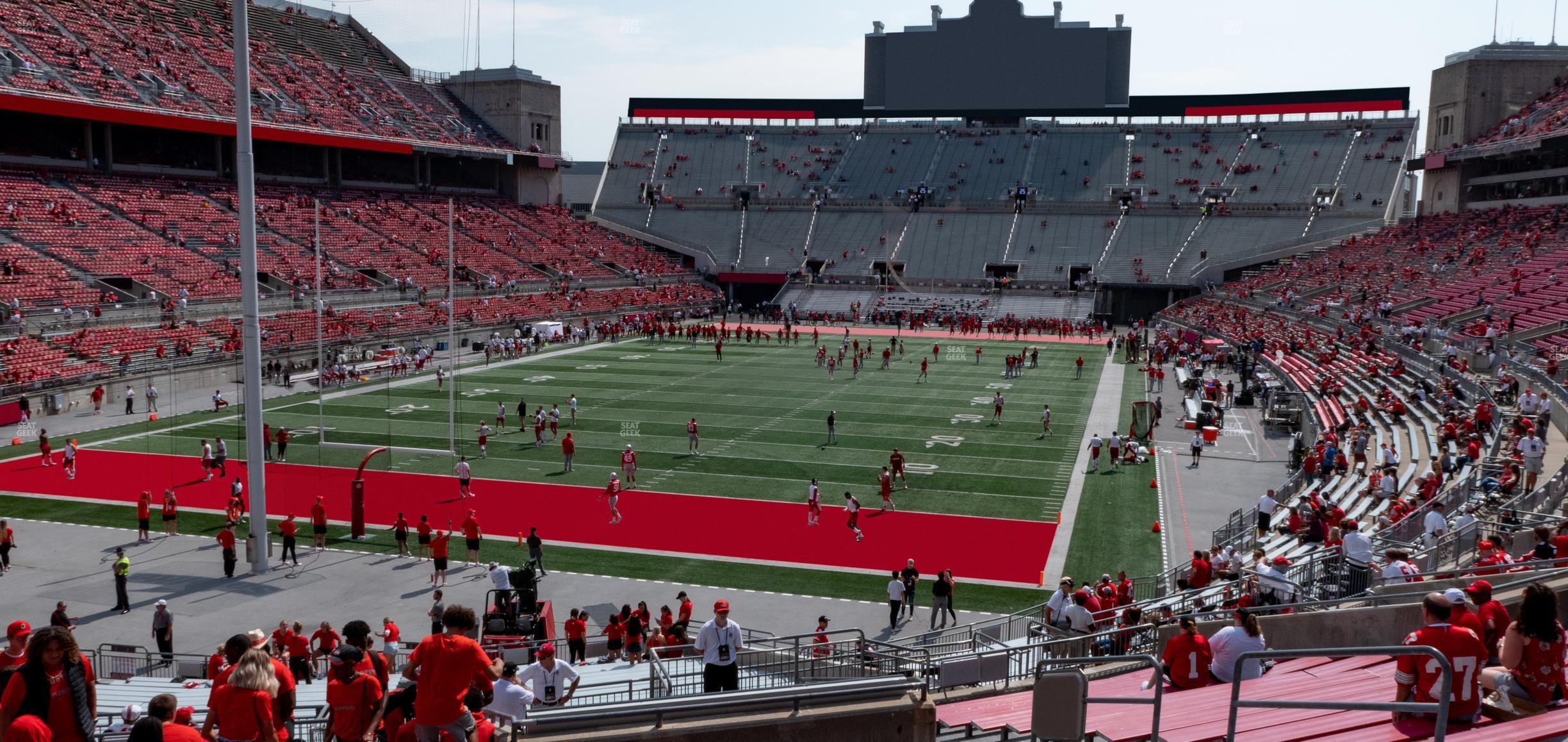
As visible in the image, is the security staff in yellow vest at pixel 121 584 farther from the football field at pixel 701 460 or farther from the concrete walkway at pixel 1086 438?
the concrete walkway at pixel 1086 438

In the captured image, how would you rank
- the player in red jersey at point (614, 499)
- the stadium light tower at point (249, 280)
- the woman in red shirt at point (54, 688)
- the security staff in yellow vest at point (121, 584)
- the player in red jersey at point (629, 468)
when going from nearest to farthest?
the woman in red shirt at point (54, 688)
the security staff in yellow vest at point (121, 584)
the stadium light tower at point (249, 280)
the player in red jersey at point (614, 499)
the player in red jersey at point (629, 468)

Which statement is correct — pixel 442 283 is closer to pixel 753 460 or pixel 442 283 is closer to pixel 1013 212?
pixel 753 460

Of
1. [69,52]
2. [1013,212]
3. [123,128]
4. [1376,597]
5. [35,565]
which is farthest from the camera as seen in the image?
[1013,212]

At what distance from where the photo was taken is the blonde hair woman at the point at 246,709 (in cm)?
609

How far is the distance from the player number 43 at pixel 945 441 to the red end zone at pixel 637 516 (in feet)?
19.2

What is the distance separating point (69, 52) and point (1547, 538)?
54.8m

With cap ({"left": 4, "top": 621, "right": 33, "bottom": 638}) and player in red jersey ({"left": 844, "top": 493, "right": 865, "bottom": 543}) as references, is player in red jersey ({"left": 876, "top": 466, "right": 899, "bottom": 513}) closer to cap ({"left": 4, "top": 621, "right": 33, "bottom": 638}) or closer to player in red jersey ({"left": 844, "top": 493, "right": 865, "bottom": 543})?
player in red jersey ({"left": 844, "top": 493, "right": 865, "bottom": 543})

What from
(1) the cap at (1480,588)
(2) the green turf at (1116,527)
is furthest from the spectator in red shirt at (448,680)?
(2) the green turf at (1116,527)

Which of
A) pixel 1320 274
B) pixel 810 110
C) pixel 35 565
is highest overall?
pixel 810 110

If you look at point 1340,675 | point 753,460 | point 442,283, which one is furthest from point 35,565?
point 442,283

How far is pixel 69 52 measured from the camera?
4672 centimetres

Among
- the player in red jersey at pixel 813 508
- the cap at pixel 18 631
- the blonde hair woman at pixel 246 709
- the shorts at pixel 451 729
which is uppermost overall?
the cap at pixel 18 631

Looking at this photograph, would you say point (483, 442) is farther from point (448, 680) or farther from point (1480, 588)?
point (1480, 588)

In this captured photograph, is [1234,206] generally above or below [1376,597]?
above
